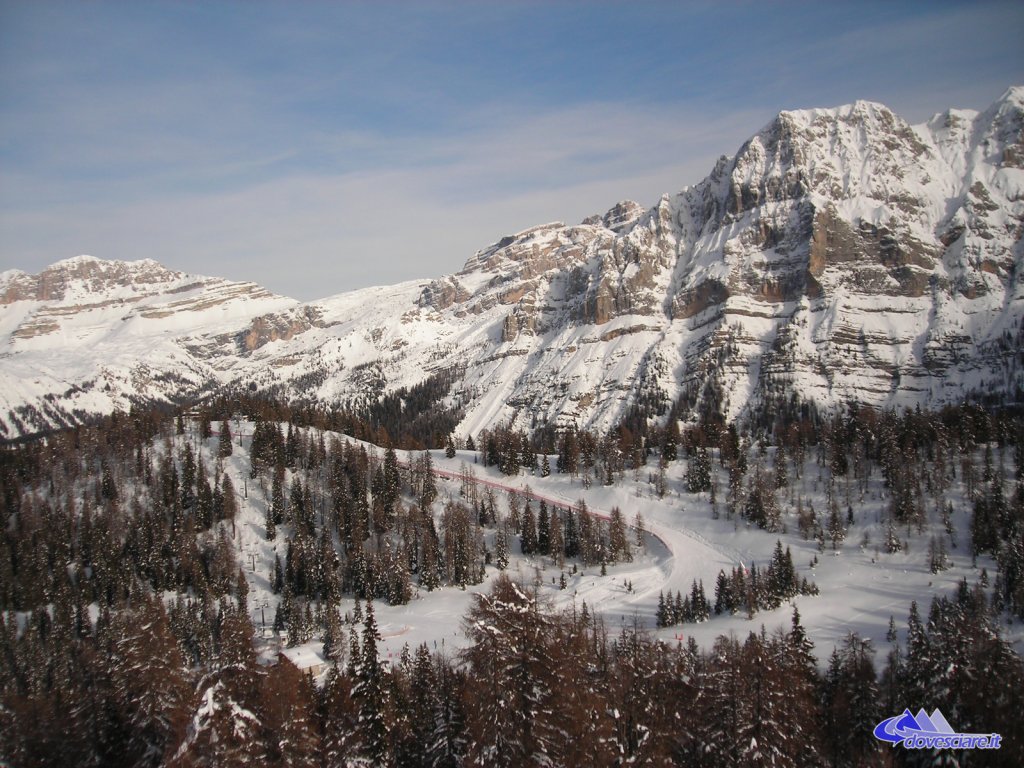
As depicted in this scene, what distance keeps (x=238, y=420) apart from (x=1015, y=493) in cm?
15791

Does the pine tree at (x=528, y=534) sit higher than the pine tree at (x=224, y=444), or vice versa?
the pine tree at (x=224, y=444)

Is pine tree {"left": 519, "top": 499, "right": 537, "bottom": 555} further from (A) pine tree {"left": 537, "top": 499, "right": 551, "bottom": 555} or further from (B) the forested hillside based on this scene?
(A) pine tree {"left": 537, "top": 499, "right": 551, "bottom": 555}

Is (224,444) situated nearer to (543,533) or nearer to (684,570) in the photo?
(543,533)

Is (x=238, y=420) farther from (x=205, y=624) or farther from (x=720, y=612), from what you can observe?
(x=720, y=612)

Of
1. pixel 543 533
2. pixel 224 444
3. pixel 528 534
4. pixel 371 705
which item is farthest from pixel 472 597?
pixel 224 444

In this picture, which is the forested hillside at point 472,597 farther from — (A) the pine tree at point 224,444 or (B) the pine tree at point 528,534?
(A) the pine tree at point 224,444

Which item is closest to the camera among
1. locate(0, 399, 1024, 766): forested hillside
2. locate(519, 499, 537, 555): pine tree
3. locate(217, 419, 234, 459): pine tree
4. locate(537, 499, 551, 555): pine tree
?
locate(0, 399, 1024, 766): forested hillside

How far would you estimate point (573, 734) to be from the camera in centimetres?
2723

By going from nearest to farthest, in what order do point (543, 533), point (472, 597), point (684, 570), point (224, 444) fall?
point (472, 597) < point (684, 570) < point (543, 533) < point (224, 444)

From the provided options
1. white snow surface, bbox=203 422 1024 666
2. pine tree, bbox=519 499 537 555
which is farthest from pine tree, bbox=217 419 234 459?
pine tree, bbox=519 499 537 555

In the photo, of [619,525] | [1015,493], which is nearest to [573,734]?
[619,525]

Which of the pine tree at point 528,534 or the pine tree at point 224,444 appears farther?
the pine tree at point 224,444

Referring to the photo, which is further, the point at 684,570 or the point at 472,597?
the point at 684,570

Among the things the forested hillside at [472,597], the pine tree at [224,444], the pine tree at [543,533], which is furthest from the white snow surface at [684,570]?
the pine tree at [543,533]
